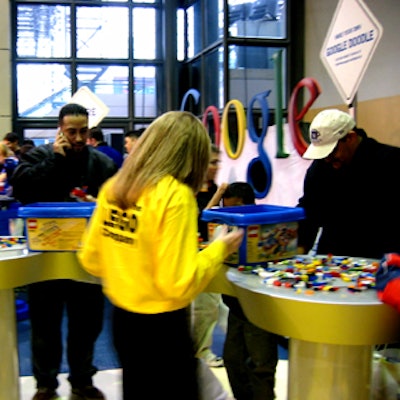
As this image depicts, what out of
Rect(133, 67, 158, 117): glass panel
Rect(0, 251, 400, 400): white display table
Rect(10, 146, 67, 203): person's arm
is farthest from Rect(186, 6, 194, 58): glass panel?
Rect(0, 251, 400, 400): white display table

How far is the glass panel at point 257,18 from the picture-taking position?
7.49 m

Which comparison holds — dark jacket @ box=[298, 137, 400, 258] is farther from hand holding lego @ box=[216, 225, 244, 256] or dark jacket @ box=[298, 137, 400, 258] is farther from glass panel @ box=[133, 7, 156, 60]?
glass panel @ box=[133, 7, 156, 60]

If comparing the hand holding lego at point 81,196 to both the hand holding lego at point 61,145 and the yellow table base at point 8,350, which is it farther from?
the yellow table base at point 8,350

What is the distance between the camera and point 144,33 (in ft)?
31.7

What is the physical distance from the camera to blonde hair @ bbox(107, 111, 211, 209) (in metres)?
1.63

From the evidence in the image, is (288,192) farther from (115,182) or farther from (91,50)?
(91,50)

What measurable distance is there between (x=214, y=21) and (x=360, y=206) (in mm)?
6271

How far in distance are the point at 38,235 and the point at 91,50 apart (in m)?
7.72

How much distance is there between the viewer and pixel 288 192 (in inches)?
177

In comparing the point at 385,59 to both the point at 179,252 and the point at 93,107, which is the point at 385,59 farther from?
the point at 179,252

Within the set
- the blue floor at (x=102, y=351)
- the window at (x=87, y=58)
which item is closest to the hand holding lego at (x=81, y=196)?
the blue floor at (x=102, y=351)

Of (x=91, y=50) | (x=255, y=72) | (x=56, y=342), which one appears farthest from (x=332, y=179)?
(x=91, y=50)

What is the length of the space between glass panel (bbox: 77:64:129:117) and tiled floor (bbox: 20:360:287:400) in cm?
683

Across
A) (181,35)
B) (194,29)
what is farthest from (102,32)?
(194,29)
